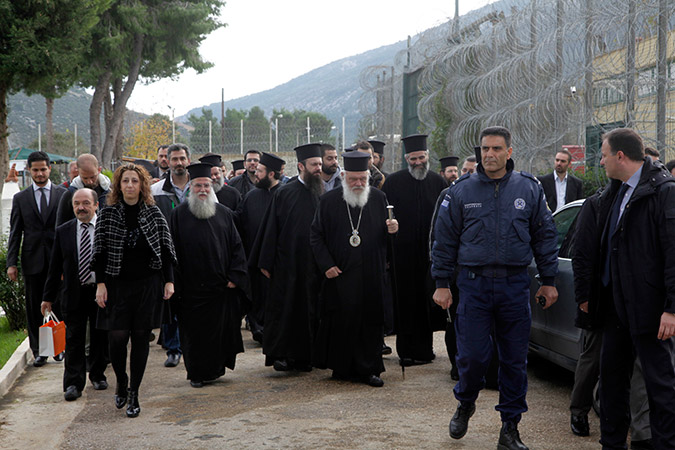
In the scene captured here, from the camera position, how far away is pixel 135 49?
31.2m

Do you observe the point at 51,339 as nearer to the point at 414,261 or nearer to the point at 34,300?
the point at 34,300

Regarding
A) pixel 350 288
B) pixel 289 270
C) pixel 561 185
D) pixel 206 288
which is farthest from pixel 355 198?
pixel 561 185

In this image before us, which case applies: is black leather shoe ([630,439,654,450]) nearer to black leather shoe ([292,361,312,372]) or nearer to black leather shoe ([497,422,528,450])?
black leather shoe ([497,422,528,450])

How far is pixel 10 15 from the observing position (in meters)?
16.2

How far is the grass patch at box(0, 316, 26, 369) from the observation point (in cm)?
868

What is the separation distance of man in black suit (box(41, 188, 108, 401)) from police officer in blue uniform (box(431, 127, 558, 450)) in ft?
10.5

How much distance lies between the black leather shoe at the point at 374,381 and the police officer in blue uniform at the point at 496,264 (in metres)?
1.76

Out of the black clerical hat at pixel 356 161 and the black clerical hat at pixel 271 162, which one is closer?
the black clerical hat at pixel 356 161

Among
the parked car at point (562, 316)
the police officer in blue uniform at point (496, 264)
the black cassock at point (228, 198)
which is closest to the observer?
the police officer in blue uniform at point (496, 264)

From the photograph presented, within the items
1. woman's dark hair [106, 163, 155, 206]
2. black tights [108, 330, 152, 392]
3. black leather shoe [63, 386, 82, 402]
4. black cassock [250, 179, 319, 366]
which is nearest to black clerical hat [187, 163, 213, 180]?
black cassock [250, 179, 319, 366]

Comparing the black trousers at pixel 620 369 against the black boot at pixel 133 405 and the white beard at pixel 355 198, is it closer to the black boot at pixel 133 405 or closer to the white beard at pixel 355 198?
the white beard at pixel 355 198

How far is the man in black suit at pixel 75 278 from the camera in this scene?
7105 millimetres

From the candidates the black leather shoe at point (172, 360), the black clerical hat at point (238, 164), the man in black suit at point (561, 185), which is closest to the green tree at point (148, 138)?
the black clerical hat at point (238, 164)

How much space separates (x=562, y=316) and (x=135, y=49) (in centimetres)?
2746
